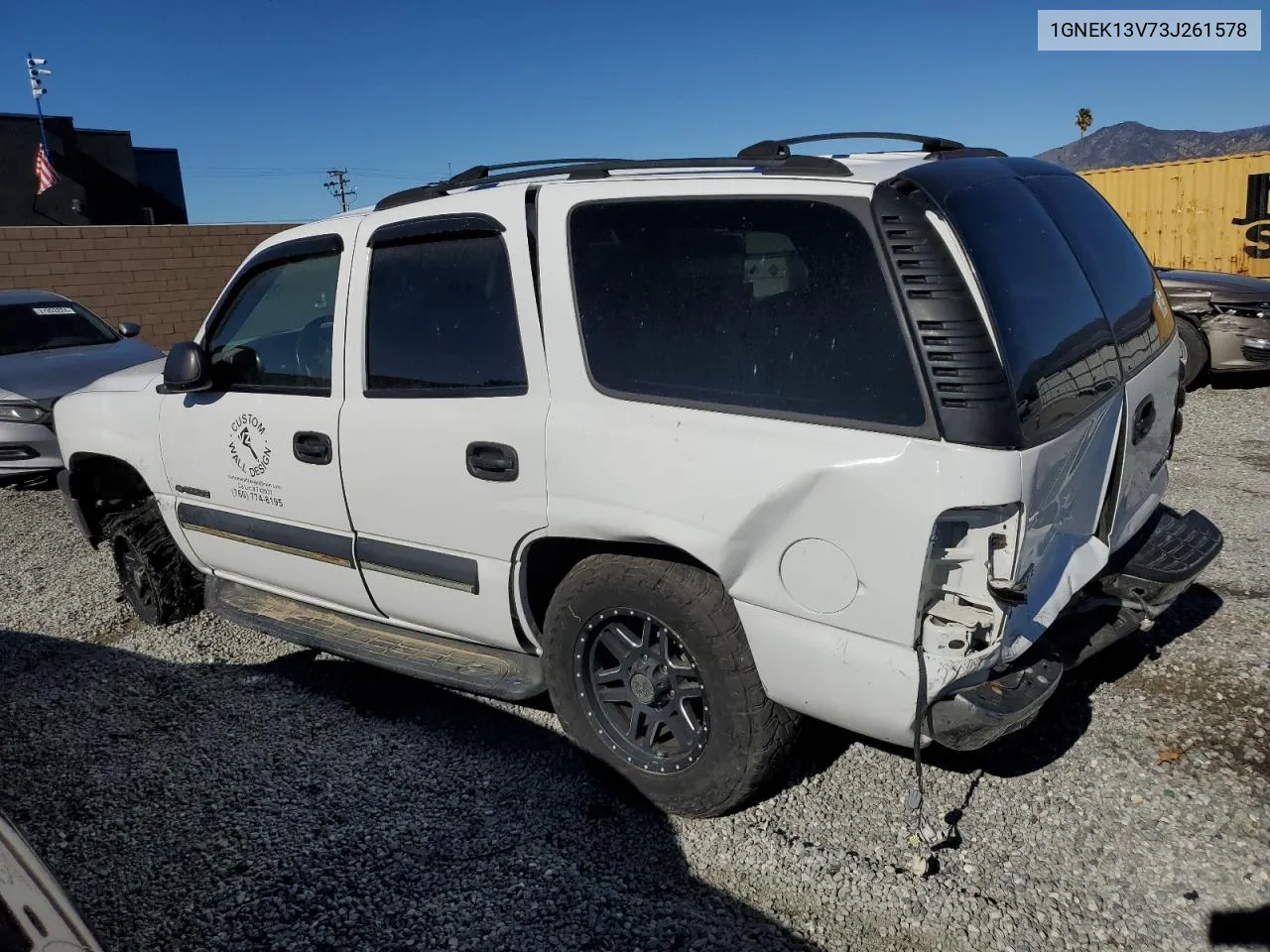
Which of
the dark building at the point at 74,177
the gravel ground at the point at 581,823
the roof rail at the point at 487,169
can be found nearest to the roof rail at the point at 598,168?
the roof rail at the point at 487,169

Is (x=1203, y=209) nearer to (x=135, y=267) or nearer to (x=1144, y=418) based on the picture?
(x=1144, y=418)

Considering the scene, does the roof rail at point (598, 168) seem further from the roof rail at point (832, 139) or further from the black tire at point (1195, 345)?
the black tire at point (1195, 345)

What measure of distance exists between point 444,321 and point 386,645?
1295 millimetres

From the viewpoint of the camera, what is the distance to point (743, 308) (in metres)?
2.68

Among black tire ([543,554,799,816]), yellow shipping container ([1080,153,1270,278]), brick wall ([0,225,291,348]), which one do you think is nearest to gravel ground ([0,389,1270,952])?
black tire ([543,554,799,816])

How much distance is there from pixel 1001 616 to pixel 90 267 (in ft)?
53.6

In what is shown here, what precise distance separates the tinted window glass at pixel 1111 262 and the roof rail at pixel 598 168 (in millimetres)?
772

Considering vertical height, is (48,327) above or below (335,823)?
above

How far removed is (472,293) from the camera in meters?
3.26

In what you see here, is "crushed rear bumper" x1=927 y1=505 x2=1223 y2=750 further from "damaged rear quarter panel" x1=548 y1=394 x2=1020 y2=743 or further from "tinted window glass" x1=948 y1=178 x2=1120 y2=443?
"tinted window glass" x1=948 y1=178 x2=1120 y2=443

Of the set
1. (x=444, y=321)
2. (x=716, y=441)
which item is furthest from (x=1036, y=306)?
(x=444, y=321)

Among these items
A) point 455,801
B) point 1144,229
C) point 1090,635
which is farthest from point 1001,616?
point 1144,229

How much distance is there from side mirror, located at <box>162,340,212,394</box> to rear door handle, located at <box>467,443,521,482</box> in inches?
57.3

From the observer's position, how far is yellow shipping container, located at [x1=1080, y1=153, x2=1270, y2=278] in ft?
50.9
